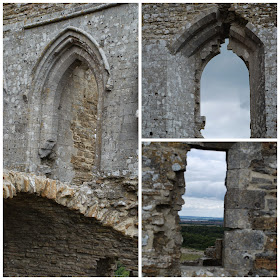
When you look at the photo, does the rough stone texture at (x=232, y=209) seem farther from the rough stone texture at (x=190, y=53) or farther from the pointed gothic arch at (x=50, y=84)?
the pointed gothic arch at (x=50, y=84)

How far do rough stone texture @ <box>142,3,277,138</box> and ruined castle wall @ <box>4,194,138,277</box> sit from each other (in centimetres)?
200

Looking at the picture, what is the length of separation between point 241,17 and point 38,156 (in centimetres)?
466

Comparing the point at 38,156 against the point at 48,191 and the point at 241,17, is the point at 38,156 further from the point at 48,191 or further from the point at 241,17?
the point at 241,17

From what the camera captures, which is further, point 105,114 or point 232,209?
point 105,114

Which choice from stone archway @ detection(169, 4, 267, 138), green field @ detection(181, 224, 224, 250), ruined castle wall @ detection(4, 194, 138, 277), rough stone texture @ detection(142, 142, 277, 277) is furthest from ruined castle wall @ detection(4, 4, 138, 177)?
rough stone texture @ detection(142, 142, 277, 277)

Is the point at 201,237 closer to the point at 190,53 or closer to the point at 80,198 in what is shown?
the point at 80,198

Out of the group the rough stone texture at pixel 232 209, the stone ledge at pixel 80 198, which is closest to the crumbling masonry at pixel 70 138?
the stone ledge at pixel 80 198

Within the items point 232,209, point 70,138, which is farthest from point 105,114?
point 232,209

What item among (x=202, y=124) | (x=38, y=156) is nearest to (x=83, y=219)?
(x=38, y=156)

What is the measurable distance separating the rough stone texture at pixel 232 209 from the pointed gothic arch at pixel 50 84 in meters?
4.14

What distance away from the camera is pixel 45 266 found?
269 inches

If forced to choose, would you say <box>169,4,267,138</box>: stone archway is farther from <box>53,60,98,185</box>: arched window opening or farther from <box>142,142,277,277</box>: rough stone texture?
<box>142,142,277,277</box>: rough stone texture

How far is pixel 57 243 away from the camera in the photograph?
6664 mm

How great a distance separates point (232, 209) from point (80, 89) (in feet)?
18.3
